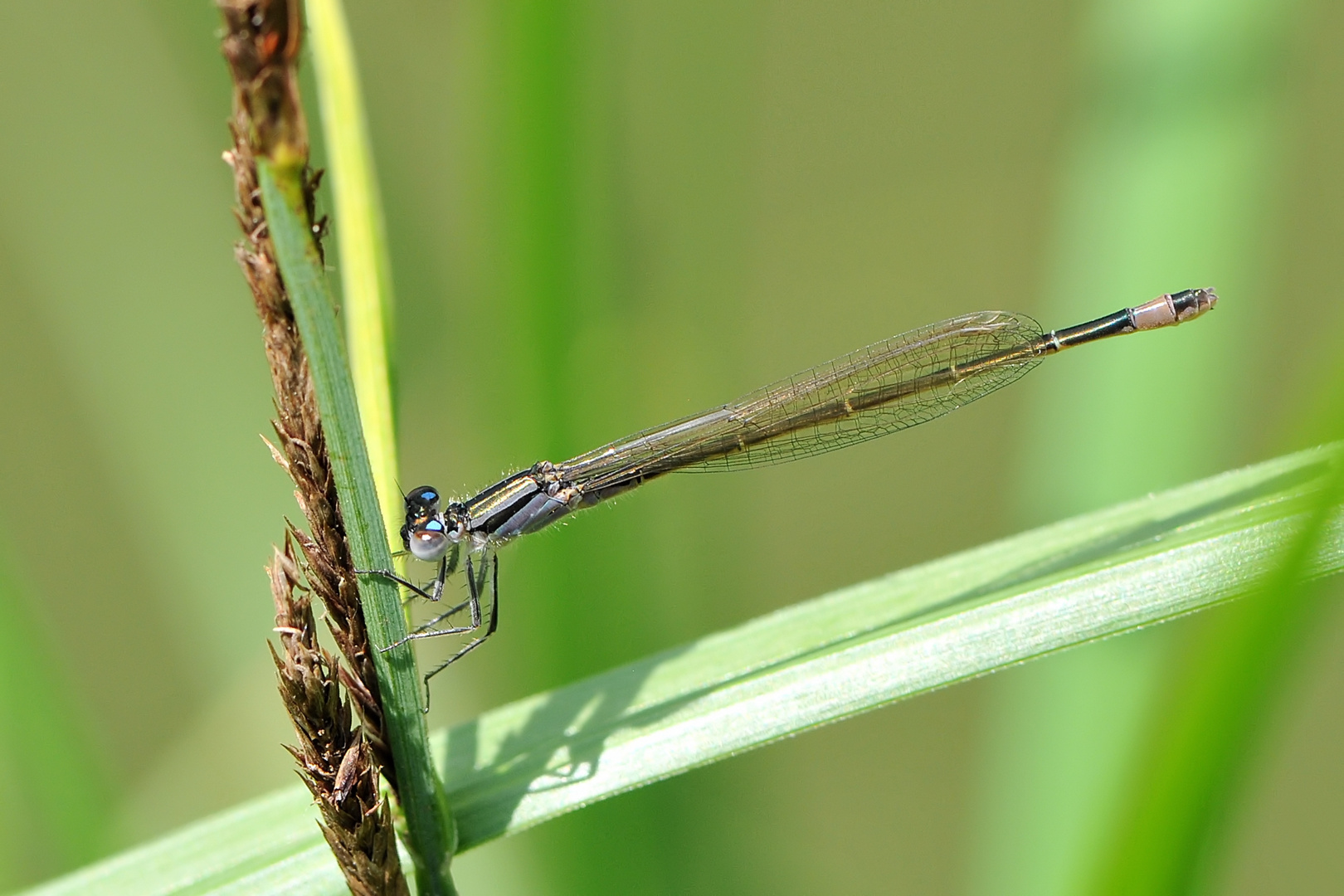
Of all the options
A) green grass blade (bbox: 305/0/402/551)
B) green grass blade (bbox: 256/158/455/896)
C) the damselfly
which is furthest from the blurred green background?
green grass blade (bbox: 256/158/455/896)

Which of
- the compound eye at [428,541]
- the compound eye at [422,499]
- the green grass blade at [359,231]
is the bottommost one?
the compound eye at [428,541]

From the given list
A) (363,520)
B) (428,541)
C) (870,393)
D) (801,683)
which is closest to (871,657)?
(801,683)

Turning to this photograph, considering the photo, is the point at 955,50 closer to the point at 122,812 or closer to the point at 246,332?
the point at 246,332

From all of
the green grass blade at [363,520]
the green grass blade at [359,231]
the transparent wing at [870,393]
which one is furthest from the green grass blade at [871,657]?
the transparent wing at [870,393]

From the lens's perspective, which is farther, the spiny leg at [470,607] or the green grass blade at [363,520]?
the spiny leg at [470,607]

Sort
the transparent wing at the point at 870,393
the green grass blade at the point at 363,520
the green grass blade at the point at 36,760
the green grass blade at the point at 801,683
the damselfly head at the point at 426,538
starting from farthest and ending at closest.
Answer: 1. the transparent wing at the point at 870,393
2. the damselfly head at the point at 426,538
3. the green grass blade at the point at 36,760
4. the green grass blade at the point at 801,683
5. the green grass blade at the point at 363,520

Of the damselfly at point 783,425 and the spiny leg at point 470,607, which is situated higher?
the damselfly at point 783,425

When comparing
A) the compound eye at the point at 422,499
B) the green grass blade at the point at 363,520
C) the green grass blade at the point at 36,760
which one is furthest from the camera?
the compound eye at the point at 422,499

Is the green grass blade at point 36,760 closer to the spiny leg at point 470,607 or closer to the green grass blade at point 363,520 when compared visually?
the spiny leg at point 470,607

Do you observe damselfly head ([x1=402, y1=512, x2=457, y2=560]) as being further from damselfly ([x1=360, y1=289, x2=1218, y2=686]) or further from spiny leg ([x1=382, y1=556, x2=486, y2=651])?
spiny leg ([x1=382, y1=556, x2=486, y2=651])
